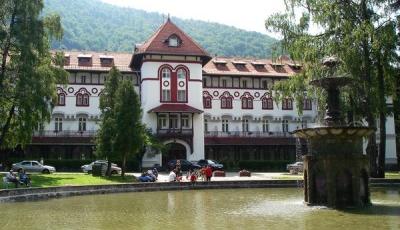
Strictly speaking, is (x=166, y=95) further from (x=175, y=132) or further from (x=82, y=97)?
(x=82, y=97)

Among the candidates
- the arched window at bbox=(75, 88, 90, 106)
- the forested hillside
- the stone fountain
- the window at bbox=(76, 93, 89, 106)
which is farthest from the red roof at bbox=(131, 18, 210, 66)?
the forested hillside

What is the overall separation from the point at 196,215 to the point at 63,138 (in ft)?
146

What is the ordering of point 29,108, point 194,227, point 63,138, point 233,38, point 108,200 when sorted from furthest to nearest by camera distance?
point 233,38 < point 63,138 < point 29,108 < point 108,200 < point 194,227

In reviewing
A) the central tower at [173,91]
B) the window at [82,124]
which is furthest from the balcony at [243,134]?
the window at [82,124]

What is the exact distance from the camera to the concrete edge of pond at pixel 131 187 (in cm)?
2442

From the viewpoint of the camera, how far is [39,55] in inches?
1494

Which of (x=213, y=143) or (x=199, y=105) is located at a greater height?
(x=199, y=105)

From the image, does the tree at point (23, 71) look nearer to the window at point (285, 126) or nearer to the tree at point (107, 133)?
the tree at point (107, 133)

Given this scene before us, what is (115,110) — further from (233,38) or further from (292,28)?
(233,38)

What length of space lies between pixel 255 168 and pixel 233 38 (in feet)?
228

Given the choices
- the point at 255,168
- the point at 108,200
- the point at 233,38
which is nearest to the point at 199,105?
the point at 255,168

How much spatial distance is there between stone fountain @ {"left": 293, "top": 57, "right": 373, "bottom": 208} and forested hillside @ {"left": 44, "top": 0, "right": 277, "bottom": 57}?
81.4 meters

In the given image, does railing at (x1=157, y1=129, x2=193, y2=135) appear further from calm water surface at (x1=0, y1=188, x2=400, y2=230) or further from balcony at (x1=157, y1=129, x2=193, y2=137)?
calm water surface at (x1=0, y1=188, x2=400, y2=230)

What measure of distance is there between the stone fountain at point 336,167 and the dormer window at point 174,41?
40.4m
